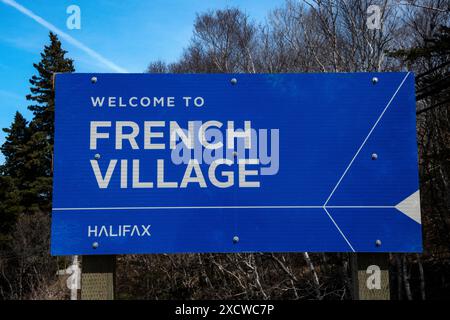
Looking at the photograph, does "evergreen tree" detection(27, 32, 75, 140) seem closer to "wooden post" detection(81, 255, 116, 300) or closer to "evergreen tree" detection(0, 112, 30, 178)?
"evergreen tree" detection(0, 112, 30, 178)

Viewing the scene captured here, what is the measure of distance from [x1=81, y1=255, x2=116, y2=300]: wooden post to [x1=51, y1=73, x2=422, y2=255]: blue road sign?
10 centimetres

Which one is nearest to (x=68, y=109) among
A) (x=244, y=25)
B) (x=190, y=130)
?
(x=190, y=130)

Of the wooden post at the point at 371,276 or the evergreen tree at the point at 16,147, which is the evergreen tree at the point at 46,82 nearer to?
the evergreen tree at the point at 16,147

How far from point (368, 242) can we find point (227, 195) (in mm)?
1027

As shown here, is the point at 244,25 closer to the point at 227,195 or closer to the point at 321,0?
the point at 321,0

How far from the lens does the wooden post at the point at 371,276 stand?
9.94 feet

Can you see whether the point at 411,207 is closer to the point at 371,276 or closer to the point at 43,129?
the point at 371,276

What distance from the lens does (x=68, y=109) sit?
10.2ft

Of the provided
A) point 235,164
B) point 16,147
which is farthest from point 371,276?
point 16,147

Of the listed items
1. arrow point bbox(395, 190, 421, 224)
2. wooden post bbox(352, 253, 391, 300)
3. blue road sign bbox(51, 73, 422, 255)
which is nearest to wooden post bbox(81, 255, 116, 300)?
blue road sign bbox(51, 73, 422, 255)

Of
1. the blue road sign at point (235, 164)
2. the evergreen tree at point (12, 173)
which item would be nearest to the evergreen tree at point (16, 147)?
the evergreen tree at point (12, 173)

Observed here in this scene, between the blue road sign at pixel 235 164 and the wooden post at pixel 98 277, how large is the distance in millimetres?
98

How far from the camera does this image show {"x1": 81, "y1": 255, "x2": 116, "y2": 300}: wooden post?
9.89ft
